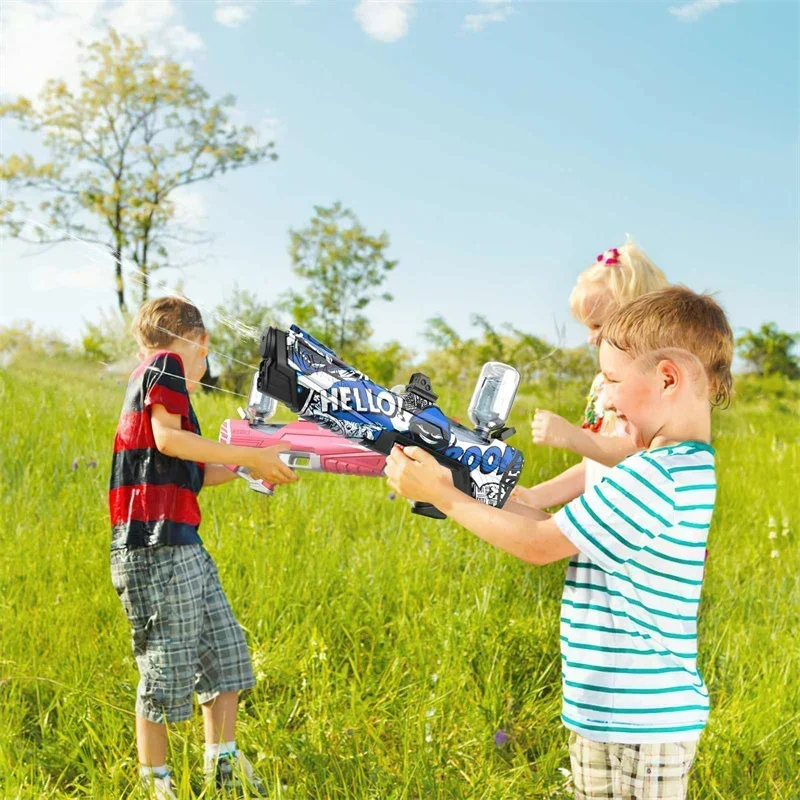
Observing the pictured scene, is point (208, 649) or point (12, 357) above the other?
point (12, 357)

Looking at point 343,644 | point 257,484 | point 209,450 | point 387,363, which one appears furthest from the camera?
point 387,363

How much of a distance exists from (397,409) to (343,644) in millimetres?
1777

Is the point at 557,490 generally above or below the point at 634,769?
above

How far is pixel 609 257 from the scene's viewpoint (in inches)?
98.8

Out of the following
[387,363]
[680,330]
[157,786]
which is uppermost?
[387,363]

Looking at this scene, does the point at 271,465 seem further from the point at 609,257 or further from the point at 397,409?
the point at 609,257

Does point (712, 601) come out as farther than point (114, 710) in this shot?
Yes

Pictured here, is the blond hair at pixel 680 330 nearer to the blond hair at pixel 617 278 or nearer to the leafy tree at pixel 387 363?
the blond hair at pixel 617 278

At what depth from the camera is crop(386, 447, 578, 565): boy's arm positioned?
1583mm

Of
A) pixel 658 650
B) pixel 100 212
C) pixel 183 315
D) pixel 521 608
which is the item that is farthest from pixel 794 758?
pixel 100 212

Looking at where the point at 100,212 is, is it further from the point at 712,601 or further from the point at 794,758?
the point at 794,758

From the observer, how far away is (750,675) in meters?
3.06

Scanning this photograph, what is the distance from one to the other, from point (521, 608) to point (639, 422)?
1688mm

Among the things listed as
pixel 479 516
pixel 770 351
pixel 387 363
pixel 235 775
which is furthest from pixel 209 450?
pixel 770 351
